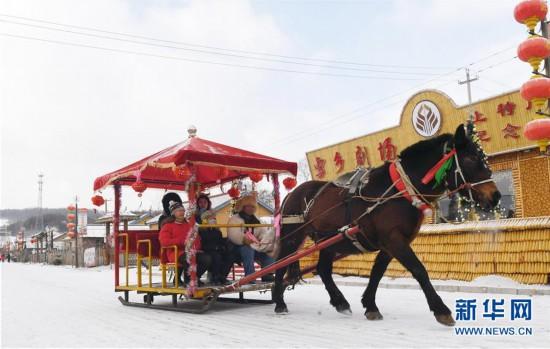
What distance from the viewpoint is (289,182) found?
Answer: 8.42 m

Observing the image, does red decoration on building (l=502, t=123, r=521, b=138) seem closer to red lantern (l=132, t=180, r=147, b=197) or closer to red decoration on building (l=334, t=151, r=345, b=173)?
red decoration on building (l=334, t=151, r=345, b=173)

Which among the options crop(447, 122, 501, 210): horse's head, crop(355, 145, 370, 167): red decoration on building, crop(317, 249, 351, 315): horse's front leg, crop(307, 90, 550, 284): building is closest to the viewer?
crop(447, 122, 501, 210): horse's head

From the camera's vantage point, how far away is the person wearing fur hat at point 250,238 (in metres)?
7.80

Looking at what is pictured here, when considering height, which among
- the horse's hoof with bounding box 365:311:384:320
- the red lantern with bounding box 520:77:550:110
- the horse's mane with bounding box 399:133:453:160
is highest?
the red lantern with bounding box 520:77:550:110

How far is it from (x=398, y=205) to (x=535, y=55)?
4.95 metres

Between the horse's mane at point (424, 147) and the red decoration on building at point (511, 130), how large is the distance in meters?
8.33

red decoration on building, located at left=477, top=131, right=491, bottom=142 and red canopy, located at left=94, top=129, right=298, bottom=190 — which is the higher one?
red decoration on building, located at left=477, top=131, right=491, bottom=142

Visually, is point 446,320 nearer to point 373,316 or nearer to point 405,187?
point 373,316

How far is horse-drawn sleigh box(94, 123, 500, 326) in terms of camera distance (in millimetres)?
5500

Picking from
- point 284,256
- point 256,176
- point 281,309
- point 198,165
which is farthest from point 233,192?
point 281,309

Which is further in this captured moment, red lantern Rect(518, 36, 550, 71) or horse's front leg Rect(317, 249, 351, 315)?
red lantern Rect(518, 36, 550, 71)

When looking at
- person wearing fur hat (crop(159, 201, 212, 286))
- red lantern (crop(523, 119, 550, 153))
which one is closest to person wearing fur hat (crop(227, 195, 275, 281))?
person wearing fur hat (crop(159, 201, 212, 286))

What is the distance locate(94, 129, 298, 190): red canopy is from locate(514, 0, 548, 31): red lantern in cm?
469

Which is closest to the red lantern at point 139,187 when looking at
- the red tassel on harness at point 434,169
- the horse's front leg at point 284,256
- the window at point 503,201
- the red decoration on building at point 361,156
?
the horse's front leg at point 284,256
